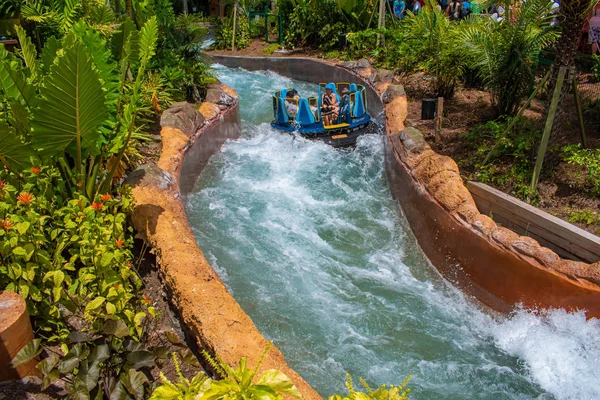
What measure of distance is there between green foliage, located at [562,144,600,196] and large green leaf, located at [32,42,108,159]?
5004 mm

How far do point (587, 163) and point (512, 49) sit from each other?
246cm

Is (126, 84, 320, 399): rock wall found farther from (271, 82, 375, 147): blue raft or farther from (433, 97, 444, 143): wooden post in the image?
(433, 97, 444, 143): wooden post

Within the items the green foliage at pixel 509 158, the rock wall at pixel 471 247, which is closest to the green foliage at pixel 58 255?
the rock wall at pixel 471 247

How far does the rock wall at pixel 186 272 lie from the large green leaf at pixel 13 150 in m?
1.14

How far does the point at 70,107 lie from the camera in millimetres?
3490

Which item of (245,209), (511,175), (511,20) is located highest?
(511,20)

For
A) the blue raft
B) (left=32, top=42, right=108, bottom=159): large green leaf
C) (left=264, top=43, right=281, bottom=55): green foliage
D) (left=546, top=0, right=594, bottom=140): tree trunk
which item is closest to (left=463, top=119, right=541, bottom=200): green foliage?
(left=546, top=0, right=594, bottom=140): tree trunk

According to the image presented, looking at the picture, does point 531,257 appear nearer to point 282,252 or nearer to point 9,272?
point 282,252

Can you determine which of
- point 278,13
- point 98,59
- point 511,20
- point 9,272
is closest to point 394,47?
point 511,20

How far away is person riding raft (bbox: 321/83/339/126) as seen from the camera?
Result: 9.66 metres

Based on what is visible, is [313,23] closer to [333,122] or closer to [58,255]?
[333,122]

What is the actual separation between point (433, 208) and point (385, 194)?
1.72m

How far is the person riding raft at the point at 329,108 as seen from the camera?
9664 millimetres

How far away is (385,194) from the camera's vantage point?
7.79 meters
